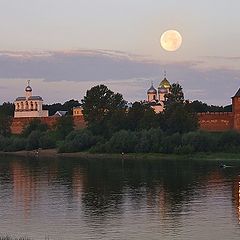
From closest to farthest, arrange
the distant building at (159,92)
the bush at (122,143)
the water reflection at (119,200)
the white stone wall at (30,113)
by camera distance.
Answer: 1. the water reflection at (119,200)
2. the bush at (122,143)
3. the distant building at (159,92)
4. the white stone wall at (30,113)

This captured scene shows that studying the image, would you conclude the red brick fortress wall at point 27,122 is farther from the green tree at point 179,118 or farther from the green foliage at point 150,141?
the green foliage at point 150,141

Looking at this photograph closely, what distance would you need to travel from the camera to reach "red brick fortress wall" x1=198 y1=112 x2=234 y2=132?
48812 mm

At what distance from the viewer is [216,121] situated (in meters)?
49.2

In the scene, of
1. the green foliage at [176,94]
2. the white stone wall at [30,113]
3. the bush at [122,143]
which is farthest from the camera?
the white stone wall at [30,113]

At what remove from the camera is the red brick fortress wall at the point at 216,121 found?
4881 cm

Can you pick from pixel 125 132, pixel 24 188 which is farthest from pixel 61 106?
pixel 24 188

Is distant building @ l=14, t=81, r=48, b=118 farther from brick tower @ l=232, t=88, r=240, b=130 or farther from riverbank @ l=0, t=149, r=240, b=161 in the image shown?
brick tower @ l=232, t=88, r=240, b=130

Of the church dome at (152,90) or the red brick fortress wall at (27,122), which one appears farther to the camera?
the church dome at (152,90)

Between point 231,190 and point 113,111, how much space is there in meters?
25.3

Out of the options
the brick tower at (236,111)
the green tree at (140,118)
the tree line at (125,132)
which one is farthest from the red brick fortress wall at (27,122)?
the brick tower at (236,111)

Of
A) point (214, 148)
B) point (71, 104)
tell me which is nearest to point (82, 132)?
point (214, 148)

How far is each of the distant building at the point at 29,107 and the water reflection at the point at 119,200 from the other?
41175 mm

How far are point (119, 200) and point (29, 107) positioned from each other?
54425 millimetres

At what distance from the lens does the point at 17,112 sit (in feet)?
246
